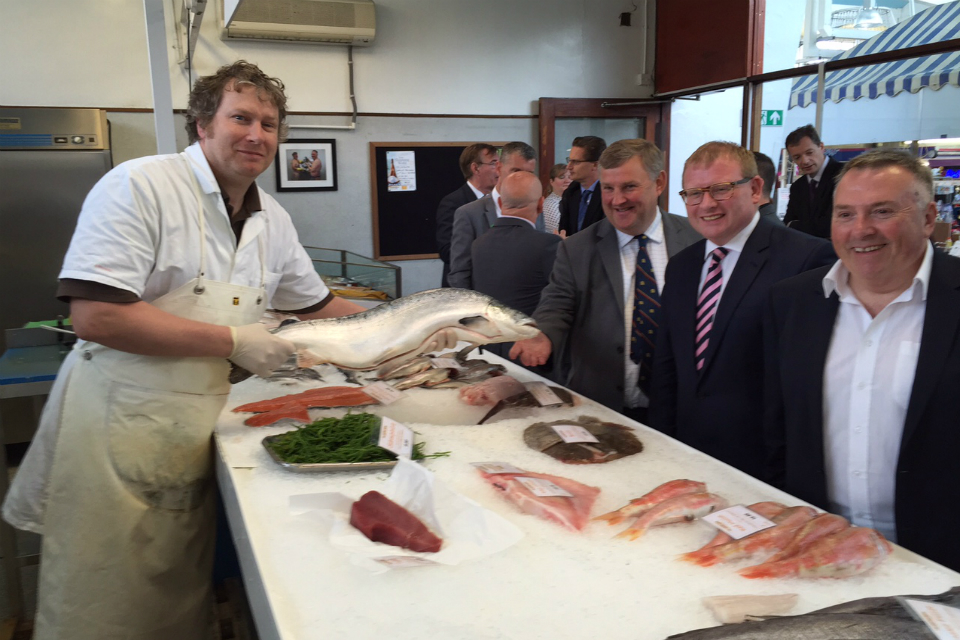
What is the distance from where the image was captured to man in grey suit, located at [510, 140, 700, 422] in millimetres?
2791

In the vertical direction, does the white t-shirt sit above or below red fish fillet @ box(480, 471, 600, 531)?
above

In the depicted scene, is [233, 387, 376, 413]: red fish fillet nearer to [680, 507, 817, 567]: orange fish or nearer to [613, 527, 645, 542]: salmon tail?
[613, 527, 645, 542]: salmon tail

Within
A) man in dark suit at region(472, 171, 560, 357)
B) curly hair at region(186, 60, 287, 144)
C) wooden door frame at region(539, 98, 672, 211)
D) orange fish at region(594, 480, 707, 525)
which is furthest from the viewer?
wooden door frame at region(539, 98, 672, 211)

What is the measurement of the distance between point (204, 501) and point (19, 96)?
502cm

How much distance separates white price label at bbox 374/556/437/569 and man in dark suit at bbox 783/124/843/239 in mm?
4877

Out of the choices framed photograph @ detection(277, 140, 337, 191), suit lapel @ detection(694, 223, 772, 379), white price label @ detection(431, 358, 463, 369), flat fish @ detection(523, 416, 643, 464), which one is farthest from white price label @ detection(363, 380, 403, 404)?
framed photograph @ detection(277, 140, 337, 191)

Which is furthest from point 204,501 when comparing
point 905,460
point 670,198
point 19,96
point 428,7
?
point 670,198

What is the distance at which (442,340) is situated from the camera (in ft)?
7.66

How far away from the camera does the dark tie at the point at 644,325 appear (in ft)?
9.06

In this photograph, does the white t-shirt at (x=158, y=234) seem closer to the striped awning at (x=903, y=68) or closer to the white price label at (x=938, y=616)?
the white price label at (x=938, y=616)

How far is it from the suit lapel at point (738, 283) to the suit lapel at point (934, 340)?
64 cm

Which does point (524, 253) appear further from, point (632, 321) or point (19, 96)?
point (19, 96)

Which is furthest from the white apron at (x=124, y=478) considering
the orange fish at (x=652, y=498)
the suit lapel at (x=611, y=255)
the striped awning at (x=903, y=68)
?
the striped awning at (x=903, y=68)

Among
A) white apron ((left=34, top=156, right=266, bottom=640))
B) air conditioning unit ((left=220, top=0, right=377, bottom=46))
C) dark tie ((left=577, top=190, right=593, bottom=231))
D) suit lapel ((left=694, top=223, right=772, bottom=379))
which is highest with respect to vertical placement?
air conditioning unit ((left=220, top=0, right=377, bottom=46))
